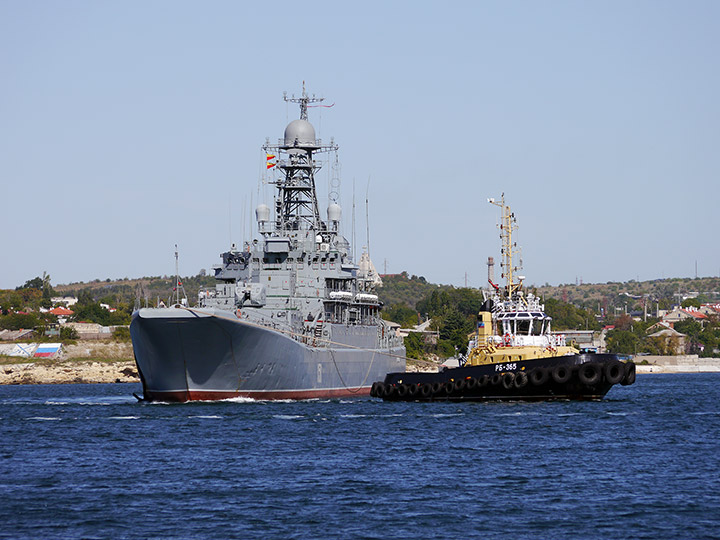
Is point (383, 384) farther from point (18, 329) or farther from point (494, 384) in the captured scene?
point (18, 329)

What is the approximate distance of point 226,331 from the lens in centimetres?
5188

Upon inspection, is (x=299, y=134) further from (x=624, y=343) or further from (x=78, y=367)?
(x=624, y=343)

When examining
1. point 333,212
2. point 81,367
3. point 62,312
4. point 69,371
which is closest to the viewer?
point 333,212

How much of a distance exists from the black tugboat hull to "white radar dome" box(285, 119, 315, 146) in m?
24.2

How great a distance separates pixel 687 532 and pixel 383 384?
119 feet

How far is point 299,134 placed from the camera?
7325cm

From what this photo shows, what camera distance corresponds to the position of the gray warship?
172 feet

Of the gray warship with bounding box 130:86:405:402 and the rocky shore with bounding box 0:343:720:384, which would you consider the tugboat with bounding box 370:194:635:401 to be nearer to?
the gray warship with bounding box 130:86:405:402

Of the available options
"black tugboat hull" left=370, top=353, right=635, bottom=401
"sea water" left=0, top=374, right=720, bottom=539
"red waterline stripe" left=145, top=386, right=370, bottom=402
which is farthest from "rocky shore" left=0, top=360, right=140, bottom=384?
"black tugboat hull" left=370, top=353, right=635, bottom=401

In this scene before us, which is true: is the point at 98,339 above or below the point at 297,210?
below

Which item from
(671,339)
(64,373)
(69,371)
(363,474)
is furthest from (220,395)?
(671,339)

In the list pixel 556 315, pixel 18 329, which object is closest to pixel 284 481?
pixel 18 329

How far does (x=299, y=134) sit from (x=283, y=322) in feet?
63.2

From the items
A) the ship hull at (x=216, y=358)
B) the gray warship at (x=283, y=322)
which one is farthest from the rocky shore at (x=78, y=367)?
the ship hull at (x=216, y=358)
